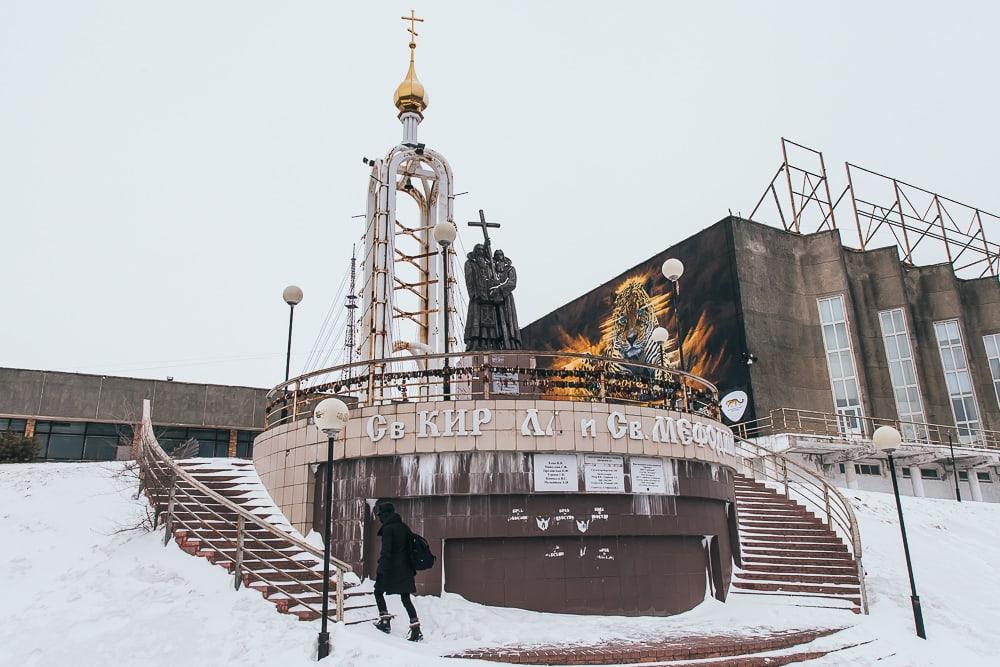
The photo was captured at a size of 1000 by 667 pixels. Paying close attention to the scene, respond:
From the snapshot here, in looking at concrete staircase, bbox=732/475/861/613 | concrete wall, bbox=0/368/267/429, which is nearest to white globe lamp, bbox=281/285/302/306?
concrete wall, bbox=0/368/267/429

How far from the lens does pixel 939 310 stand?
39562mm

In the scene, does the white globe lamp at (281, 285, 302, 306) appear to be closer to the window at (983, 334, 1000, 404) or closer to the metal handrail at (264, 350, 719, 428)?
the metal handrail at (264, 350, 719, 428)

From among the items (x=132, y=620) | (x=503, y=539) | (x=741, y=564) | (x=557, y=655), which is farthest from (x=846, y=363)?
(x=132, y=620)

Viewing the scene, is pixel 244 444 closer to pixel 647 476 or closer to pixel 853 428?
pixel 647 476

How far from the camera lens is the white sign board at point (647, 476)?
13.6m

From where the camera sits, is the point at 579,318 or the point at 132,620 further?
the point at 579,318

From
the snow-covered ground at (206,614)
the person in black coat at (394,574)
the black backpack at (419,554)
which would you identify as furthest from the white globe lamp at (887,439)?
the person in black coat at (394,574)

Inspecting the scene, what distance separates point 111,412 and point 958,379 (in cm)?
3981

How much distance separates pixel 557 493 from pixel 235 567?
5486mm

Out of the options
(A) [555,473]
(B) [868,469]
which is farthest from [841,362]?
(A) [555,473]

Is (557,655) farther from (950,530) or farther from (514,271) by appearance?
(950,530)

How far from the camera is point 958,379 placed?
3841 centimetres

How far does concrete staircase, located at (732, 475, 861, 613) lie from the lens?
14.7 m

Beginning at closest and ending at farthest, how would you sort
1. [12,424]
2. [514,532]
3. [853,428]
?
1. [514,532]
2. [12,424]
3. [853,428]
